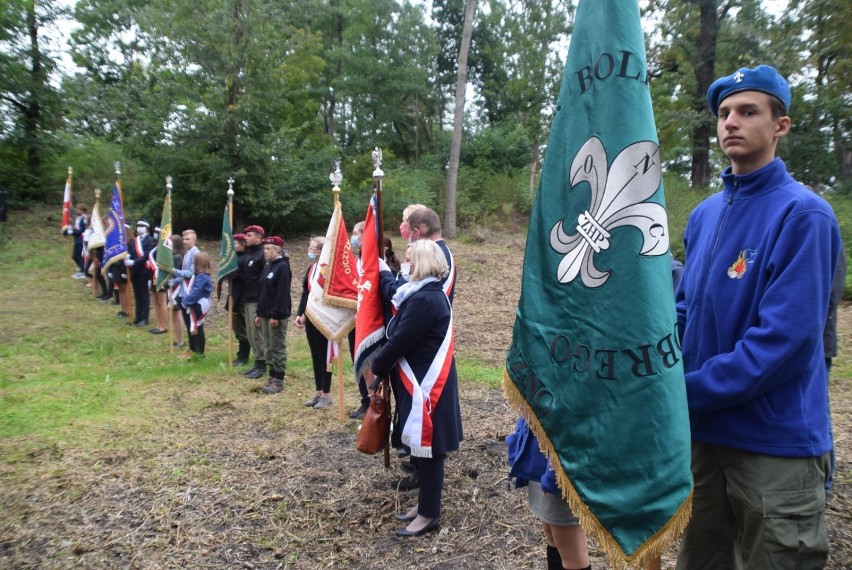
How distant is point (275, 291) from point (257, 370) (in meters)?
1.51

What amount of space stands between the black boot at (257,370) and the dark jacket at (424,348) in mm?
4889

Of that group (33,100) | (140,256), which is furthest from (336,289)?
(33,100)

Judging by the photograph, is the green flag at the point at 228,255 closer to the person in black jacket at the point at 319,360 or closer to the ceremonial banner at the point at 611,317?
the person in black jacket at the point at 319,360

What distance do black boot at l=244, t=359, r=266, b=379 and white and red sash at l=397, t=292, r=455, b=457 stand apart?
16.4 feet

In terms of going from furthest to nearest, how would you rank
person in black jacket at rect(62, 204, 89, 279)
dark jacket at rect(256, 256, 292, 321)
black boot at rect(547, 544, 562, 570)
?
person in black jacket at rect(62, 204, 89, 279), dark jacket at rect(256, 256, 292, 321), black boot at rect(547, 544, 562, 570)

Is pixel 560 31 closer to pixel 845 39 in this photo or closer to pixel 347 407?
pixel 845 39

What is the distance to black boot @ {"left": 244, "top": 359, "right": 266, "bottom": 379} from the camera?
8.43 m

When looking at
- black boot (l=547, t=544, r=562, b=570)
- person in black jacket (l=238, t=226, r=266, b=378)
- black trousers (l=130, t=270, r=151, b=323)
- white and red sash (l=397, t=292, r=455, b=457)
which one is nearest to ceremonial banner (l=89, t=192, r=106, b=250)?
black trousers (l=130, t=270, r=151, b=323)

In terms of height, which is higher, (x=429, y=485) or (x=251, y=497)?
(x=429, y=485)

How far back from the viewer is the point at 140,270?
11.9m

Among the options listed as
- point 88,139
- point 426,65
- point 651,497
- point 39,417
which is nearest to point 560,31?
point 426,65

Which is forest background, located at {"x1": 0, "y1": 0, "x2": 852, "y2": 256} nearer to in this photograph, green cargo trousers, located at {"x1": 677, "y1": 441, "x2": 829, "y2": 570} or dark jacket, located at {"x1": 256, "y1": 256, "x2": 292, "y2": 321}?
dark jacket, located at {"x1": 256, "y1": 256, "x2": 292, "y2": 321}

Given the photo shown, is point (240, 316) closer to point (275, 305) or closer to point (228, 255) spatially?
point (228, 255)

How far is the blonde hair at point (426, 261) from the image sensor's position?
391 centimetres
